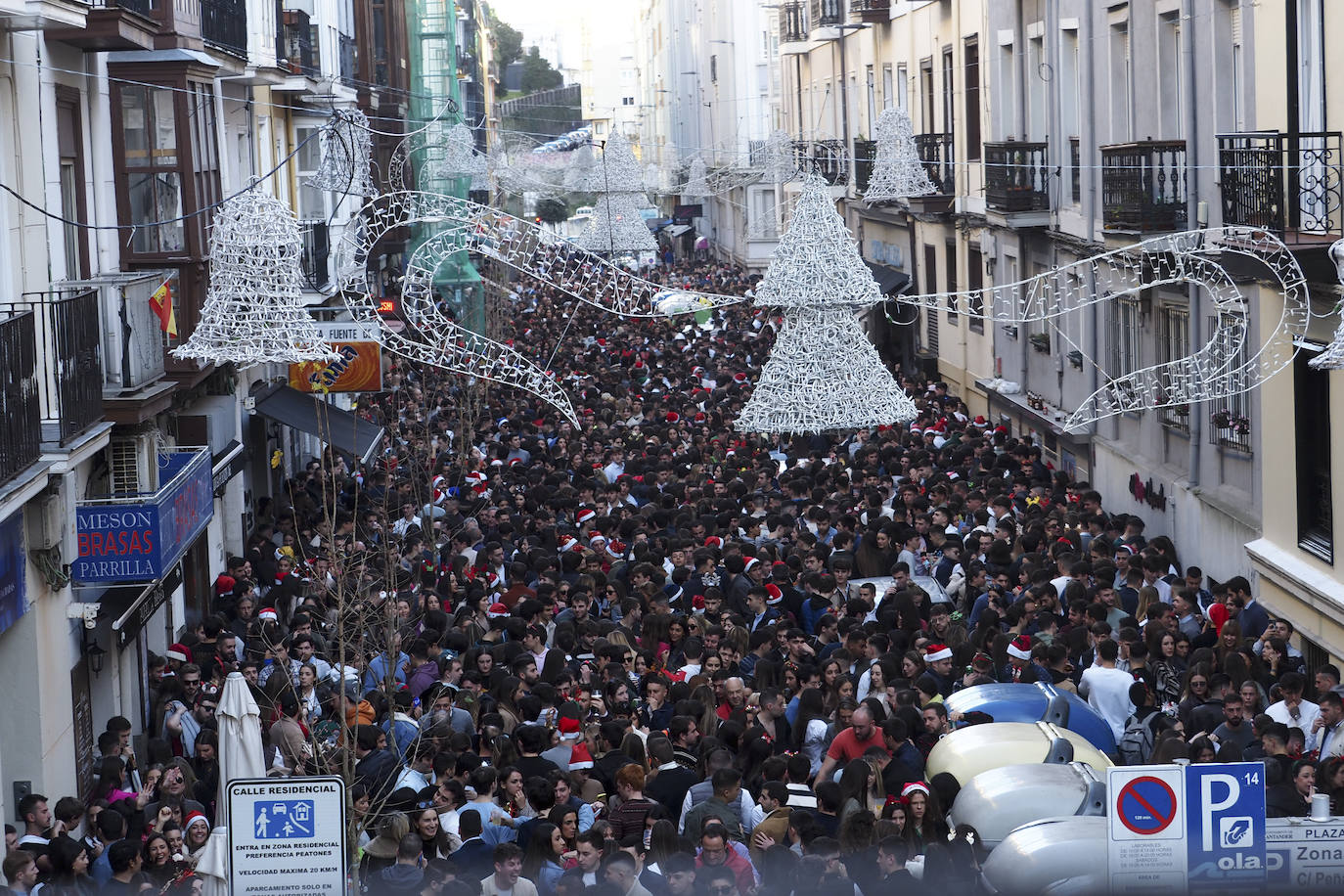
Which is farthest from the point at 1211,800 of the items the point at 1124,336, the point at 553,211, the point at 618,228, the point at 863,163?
the point at 553,211

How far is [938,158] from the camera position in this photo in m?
31.9

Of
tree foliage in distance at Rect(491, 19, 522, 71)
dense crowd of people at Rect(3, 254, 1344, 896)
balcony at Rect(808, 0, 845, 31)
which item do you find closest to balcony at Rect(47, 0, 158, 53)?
dense crowd of people at Rect(3, 254, 1344, 896)

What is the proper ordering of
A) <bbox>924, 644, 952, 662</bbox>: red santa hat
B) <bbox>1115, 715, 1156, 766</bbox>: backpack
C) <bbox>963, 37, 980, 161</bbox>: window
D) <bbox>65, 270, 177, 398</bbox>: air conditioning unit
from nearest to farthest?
<bbox>1115, 715, 1156, 766</bbox>: backpack, <bbox>924, 644, 952, 662</bbox>: red santa hat, <bbox>65, 270, 177, 398</bbox>: air conditioning unit, <bbox>963, 37, 980, 161</bbox>: window

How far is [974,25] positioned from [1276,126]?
47.1ft

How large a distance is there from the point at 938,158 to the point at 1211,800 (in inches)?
997

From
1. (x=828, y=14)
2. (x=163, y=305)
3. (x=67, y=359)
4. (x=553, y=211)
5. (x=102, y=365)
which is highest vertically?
(x=828, y=14)

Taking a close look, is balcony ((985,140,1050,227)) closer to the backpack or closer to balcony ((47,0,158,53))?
balcony ((47,0,158,53))

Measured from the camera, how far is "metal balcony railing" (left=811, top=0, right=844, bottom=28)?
39.1 meters

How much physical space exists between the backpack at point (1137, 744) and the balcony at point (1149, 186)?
8.45 m

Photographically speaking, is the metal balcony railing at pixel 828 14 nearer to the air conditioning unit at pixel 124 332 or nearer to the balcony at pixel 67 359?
the air conditioning unit at pixel 124 332

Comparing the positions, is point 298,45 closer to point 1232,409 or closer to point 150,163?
point 150,163

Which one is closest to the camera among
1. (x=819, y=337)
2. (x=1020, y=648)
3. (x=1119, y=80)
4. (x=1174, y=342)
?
(x=1020, y=648)

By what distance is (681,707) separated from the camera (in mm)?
11266

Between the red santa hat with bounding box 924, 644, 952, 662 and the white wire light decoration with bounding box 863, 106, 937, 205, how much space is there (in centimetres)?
1810
